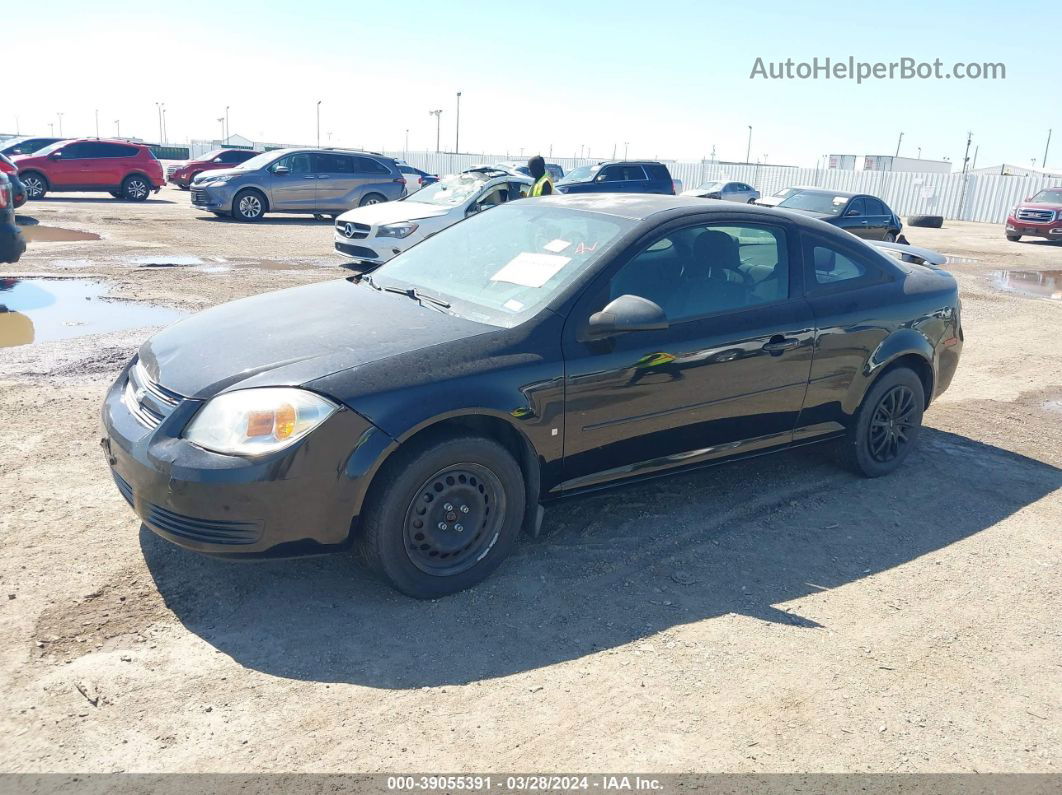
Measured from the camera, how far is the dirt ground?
2.82 meters

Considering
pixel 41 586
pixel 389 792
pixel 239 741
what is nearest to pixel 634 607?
pixel 389 792

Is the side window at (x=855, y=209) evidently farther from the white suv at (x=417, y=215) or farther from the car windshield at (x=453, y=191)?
the car windshield at (x=453, y=191)

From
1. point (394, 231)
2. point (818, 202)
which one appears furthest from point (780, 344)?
point (818, 202)

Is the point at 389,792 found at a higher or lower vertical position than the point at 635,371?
lower

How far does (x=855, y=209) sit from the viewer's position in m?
16.8

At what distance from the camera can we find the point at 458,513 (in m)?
3.64

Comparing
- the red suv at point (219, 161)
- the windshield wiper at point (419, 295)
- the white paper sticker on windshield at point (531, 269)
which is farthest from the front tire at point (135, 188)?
the white paper sticker on windshield at point (531, 269)

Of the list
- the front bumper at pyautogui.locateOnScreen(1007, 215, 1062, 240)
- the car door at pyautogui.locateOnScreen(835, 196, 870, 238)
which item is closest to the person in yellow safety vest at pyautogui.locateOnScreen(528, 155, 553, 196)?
the car door at pyautogui.locateOnScreen(835, 196, 870, 238)

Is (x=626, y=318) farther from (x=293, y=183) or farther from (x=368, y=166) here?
(x=368, y=166)

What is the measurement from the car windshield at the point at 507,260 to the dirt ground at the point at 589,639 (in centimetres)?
118

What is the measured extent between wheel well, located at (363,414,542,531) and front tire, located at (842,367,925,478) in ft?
7.45

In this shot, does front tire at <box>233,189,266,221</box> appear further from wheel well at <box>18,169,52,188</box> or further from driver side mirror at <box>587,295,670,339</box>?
driver side mirror at <box>587,295,670,339</box>

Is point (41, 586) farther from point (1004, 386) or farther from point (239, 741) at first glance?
point (1004, 386)

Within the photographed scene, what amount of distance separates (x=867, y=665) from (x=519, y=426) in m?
1.66
